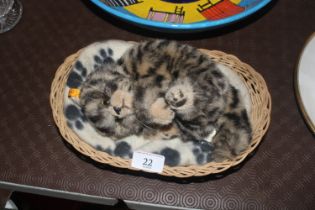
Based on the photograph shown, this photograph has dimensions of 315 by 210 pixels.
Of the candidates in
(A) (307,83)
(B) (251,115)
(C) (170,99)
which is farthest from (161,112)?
(A) (307,83)

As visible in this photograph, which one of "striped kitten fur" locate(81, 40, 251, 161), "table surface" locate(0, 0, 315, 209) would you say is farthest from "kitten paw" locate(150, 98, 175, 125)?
"table surface" locate(0, 0, 315, 209)

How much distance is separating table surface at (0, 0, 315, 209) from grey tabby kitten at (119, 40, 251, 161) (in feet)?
0.23

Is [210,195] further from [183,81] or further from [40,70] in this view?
[40,70]

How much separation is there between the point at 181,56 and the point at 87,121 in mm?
221

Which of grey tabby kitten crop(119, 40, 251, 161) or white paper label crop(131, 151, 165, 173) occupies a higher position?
grey tabby kitten crop(119, 40, 251, 161)

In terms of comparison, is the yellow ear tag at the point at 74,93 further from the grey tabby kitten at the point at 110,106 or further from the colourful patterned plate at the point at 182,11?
the colourful patterned plate at the point at 182,11

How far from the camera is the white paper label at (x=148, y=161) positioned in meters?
0.62

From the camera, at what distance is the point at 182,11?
29.5 inches

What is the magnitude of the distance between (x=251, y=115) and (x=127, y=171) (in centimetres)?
26

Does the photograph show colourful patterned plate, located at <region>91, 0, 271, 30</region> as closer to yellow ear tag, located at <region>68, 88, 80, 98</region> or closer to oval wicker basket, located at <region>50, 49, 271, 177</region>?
oval wicker basket, located at <region>50, 49, 271, 177</region>

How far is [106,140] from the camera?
0.66m

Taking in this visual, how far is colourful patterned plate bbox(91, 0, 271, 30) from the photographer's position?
2.23 ft

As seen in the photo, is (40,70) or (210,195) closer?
(210,195)

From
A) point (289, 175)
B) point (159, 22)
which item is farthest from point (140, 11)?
point (289, 175)
